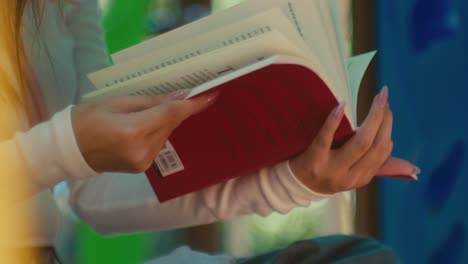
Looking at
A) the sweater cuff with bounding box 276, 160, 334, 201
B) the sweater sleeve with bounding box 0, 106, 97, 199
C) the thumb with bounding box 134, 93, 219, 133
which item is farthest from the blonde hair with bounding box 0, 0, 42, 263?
the sweater cuff with bounding box 276, 160, 334, 201

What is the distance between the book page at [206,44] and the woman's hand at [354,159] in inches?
5.6

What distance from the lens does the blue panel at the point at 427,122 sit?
1.34m

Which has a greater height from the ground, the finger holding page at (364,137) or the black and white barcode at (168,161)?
the black and white barcode at (168,161)

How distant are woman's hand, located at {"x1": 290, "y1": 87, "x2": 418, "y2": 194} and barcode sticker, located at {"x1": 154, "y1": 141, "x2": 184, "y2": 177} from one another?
13 cm

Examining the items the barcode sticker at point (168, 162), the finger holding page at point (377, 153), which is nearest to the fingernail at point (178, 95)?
the barcode sticker at point (168, 162)

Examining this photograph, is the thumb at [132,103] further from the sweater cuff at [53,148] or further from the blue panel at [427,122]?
the blue panel at [427,122]

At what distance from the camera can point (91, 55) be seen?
0.93 m

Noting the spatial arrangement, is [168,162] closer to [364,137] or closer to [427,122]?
[364,137]

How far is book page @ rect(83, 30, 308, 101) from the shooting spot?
581mm

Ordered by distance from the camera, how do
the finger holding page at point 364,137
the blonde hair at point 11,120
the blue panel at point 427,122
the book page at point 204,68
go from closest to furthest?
the blonde hair at point 11,120 < the book page at point 204,68 < the finger holding page at point 364,137 < the blue panel at point 427,122

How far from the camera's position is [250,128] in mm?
682

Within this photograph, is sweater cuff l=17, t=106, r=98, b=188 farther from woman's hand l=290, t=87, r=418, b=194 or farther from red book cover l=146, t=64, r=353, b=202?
woman's hand l=290, t=87, r=418, b=194

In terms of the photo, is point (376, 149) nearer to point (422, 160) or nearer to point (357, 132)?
point (357, 132)

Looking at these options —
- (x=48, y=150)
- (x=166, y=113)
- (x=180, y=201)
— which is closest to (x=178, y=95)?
(x=166, y=113)
